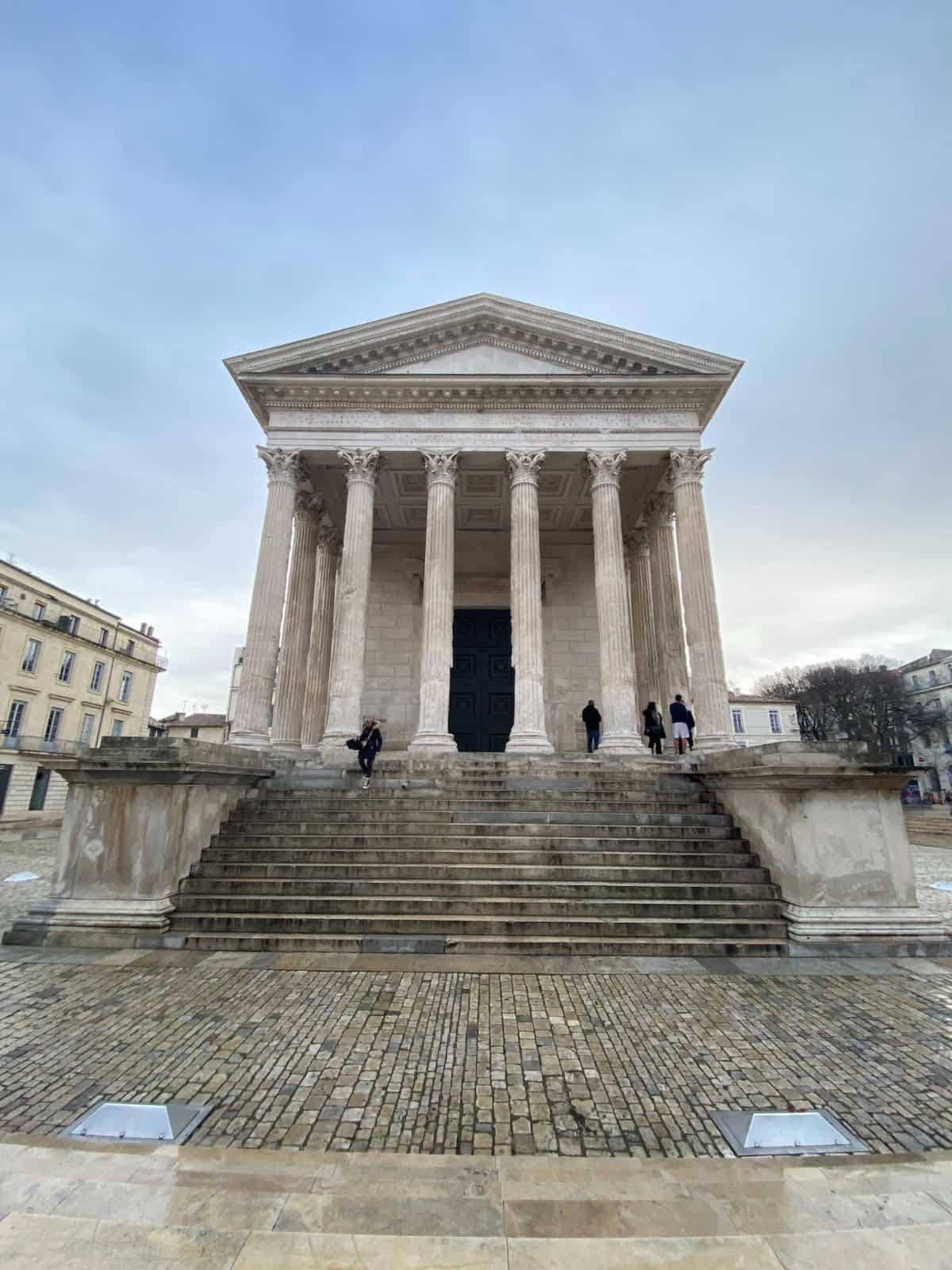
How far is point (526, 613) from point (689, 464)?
5752 mm

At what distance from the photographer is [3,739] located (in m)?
28.1

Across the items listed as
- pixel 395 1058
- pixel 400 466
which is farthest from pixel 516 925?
pixel 400 466

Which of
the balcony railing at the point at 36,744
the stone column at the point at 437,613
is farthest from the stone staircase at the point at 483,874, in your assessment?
the balcony railing at the point at 36,744

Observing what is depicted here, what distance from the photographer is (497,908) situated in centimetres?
664

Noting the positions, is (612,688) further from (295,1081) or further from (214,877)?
(295,1081)

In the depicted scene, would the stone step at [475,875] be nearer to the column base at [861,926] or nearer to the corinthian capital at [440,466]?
the column base at [861,926]

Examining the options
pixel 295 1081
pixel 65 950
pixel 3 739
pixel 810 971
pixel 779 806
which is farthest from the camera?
pixel 3 739

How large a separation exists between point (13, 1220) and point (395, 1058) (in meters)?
2.07

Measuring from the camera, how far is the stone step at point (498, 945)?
5.99 meters

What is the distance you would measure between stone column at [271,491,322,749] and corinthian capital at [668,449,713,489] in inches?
397

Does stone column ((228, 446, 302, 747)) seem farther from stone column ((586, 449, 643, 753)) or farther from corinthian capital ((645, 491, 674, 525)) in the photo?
corinthian capital ((645, 491, 674, 525))

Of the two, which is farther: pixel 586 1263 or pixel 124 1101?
pixel 124 1101

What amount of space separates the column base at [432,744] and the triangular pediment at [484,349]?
366 inches

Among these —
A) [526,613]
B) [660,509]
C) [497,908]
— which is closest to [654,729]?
[526,613]
